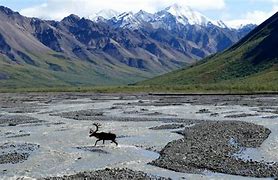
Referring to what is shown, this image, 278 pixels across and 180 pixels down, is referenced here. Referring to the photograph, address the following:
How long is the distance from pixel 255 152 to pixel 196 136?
11.1 m

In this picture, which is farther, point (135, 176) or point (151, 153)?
point (151, 153)

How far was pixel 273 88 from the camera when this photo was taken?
16162 centimetres

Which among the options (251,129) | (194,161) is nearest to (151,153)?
(194,161)

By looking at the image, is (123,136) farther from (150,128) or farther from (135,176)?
(135,176)

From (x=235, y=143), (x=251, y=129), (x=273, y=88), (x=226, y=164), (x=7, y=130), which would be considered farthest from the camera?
(x=273, y=88)

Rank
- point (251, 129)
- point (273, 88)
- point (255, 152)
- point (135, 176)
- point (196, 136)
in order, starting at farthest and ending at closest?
point (273, 88) < point (251, 129) < point (196, 136) < point (255, 152) < point (135, 176)

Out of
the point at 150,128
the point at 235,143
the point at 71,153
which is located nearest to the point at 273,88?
the point at 150,128

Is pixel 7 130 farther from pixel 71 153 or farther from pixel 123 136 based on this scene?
pixel 71 153

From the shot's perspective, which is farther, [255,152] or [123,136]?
[123,136]

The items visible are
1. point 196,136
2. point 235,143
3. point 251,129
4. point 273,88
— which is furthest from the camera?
point 273,88

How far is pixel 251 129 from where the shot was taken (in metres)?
57.1

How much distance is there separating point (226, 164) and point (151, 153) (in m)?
8.90

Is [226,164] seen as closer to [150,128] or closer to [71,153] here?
[71,153]

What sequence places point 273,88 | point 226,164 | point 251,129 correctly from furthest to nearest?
point 273,88, point 251,129, point 226,164
